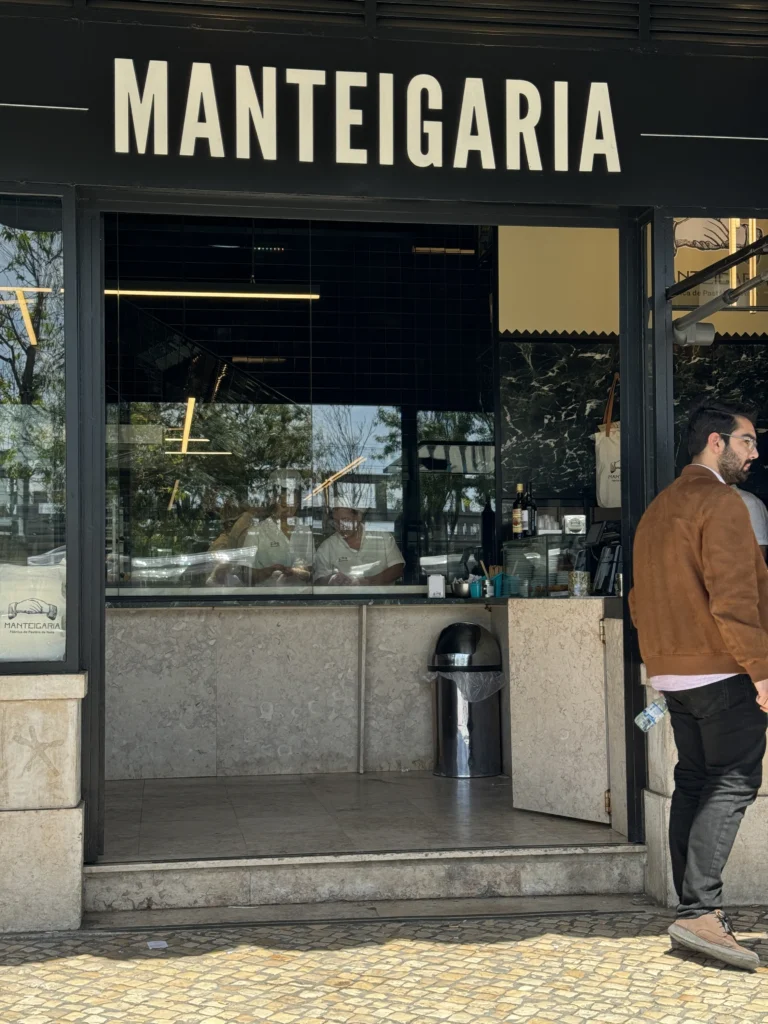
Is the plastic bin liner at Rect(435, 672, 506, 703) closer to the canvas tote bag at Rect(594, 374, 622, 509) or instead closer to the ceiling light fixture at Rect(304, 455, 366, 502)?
the canvas tote bag at Rect(594, 374, 622, 509)

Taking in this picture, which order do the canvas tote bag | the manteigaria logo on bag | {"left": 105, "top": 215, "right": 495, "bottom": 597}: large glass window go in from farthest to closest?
{"left": 105, "top": 215, "right": 495, "bottom": 597}: large glass window < the canvas tote bag < the manteigaria logo on bag

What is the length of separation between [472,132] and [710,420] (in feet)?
5.18

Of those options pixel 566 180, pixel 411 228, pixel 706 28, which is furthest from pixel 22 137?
pixel 411 228

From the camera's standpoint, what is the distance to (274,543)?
27.2ft

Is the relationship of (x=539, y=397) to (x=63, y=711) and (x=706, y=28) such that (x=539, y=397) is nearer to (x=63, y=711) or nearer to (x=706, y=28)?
(x=706, y=28)

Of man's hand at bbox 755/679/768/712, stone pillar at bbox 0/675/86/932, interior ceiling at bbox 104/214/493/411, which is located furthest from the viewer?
interior ceiling at bbox 104/214/493/411

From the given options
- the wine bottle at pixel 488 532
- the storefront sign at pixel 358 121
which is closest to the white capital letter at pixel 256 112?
the storefront sign at pixel 358 121

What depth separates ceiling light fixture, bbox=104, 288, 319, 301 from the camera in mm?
8398

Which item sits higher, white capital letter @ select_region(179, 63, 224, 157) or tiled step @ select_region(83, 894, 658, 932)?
white capital letter @ select_region(179, 63, 224, 157)

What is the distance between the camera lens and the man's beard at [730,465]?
438 cm

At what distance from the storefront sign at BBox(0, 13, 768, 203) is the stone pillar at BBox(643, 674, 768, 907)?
221cm

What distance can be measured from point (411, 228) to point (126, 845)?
16.4 ft

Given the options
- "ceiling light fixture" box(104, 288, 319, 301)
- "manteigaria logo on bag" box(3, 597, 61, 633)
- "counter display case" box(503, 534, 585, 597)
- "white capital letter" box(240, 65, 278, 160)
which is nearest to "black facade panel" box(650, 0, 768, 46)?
"white capital letter" box(240, 65, 278, 160)

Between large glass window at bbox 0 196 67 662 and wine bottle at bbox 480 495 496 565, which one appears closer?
large glass window at bbox 0 196 67 662
